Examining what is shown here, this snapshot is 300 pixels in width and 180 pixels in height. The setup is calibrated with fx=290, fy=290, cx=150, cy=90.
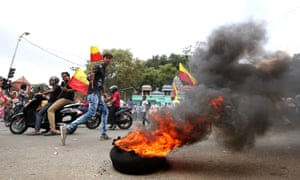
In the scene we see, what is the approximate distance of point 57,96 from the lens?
8.52 meters

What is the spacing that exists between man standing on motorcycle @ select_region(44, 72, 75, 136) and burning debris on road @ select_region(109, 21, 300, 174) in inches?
173

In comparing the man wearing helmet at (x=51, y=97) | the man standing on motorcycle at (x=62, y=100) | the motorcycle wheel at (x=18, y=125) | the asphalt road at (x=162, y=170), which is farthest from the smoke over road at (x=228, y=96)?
the motorcycle wheel at (x=18, y=125)

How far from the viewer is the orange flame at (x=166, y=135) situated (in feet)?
13.3

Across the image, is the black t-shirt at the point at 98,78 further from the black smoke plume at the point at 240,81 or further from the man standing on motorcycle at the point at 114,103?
the man standing on motorcycle at the point at 114,103

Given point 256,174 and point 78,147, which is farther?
point 78,147

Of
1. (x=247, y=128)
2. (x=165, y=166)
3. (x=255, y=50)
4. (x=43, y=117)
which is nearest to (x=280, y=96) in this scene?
(x=255, y=50)

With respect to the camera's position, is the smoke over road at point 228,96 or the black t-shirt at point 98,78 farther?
the black t-shirt at point 98,78

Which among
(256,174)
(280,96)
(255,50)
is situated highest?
(255,50)

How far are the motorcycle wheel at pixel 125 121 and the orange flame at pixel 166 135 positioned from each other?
24.8 feet

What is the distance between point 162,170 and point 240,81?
6.39 ft

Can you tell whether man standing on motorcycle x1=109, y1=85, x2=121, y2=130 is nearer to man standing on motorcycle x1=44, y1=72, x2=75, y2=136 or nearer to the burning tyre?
man standing on motorcycle x1=44, y1=72, x2=75, y2=136

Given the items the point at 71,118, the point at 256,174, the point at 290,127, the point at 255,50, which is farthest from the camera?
the point at 71,118

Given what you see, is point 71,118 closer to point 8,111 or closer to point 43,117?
point 43,117

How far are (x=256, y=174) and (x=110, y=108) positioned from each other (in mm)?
8037
